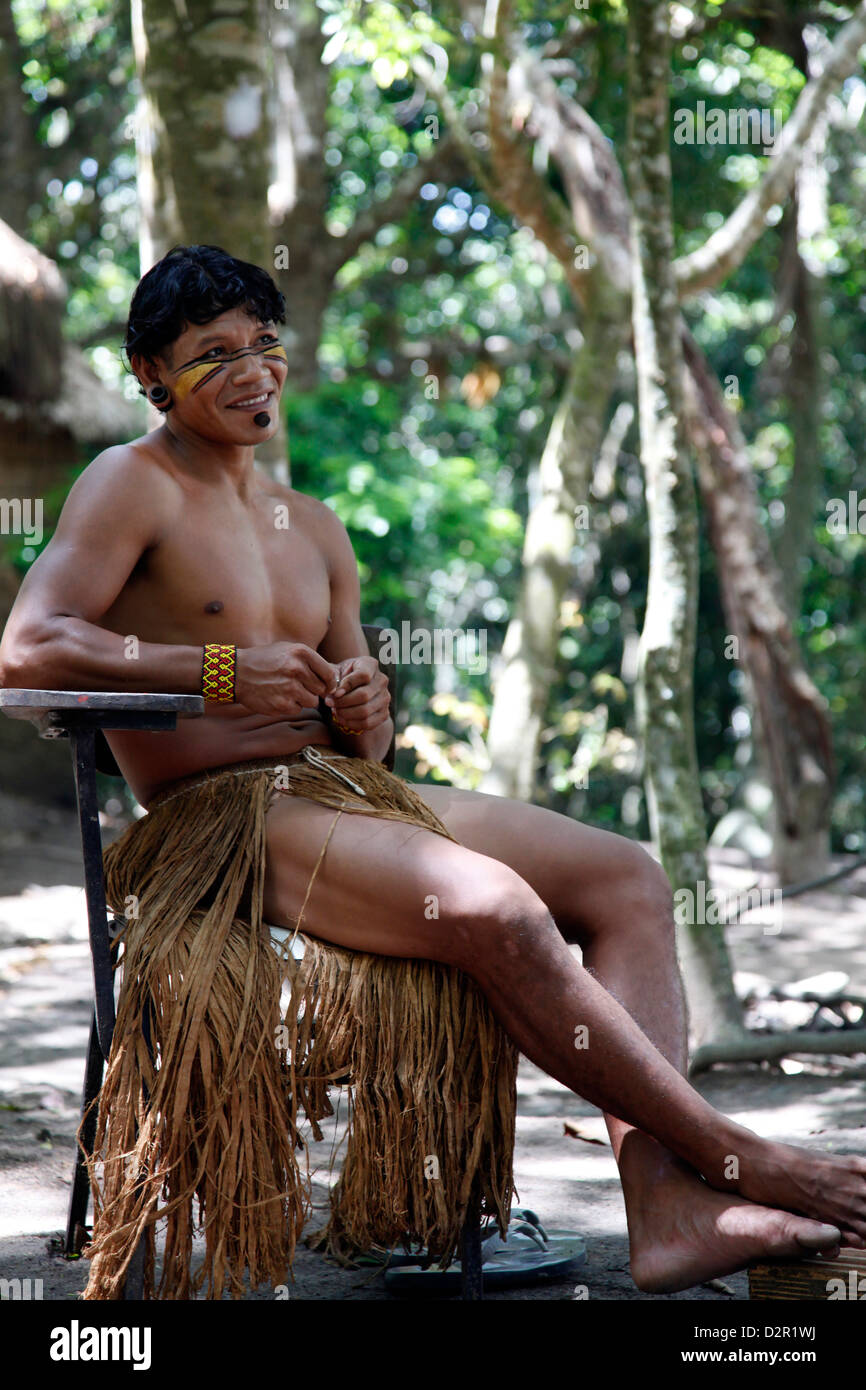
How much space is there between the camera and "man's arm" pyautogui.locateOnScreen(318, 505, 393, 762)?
88.1 inches

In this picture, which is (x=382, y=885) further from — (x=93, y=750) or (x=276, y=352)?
(x=276, y=352)

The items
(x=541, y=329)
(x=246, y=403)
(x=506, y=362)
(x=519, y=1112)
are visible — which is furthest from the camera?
(x=541, y=329)

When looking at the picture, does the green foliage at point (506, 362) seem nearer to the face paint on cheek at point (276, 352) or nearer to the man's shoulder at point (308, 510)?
the man's shoulder at point (308, 510)

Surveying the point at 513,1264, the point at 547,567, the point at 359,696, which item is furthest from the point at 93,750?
the point at 547,567

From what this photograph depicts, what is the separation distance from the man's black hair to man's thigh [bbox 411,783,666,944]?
0.96m

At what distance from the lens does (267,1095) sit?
73.8 inches

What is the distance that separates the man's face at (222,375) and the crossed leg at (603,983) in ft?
2.11

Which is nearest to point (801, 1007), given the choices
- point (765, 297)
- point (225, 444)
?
point (225, 444)

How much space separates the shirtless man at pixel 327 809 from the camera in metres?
1.82

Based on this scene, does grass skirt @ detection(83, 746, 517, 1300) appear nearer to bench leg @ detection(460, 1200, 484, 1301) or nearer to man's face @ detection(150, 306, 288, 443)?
bench leg @ detection(460, 1200, 484, 1301)

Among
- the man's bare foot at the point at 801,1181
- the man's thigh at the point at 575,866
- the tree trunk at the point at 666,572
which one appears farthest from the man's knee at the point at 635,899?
the tree trunk at the point at 666,572

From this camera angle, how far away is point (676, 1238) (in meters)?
1.80

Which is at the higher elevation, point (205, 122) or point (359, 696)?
point (205, 122)

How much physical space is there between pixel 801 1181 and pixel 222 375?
1.49m
